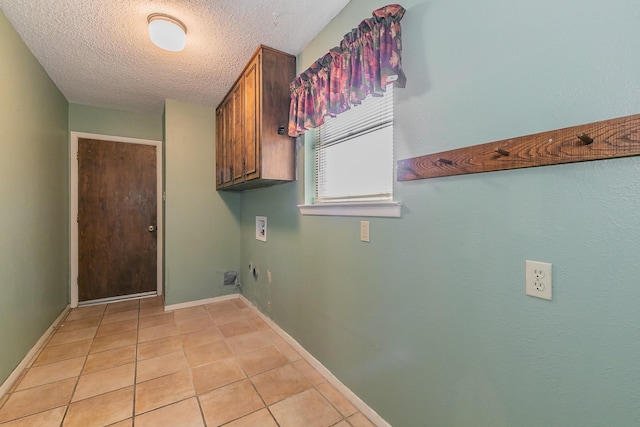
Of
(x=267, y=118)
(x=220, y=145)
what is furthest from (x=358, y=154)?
(x=220, y=145)

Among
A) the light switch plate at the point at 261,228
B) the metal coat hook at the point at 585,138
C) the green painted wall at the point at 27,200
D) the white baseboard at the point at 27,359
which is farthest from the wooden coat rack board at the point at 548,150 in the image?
the white baseboard at the point at 27,359

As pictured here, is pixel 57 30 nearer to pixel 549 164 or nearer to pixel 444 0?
pixel 444 0

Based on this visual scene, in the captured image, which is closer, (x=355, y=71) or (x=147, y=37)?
(x=355, y=71)

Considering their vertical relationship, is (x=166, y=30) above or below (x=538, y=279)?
above

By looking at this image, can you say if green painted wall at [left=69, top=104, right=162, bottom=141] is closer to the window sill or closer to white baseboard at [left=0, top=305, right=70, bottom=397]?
white baseboard at [left=0, top=305, right=70, bottom=397]

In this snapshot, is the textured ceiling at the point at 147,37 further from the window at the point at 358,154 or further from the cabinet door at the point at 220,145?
the window at the point at 358,154

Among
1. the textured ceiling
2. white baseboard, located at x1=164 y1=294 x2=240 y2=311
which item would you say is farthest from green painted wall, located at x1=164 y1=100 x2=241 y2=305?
the textured ceiling

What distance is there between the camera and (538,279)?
88cm

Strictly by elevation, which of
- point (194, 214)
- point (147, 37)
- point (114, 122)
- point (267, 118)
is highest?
→ point (147, 37)

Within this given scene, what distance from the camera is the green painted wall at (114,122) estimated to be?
3234 millimetres

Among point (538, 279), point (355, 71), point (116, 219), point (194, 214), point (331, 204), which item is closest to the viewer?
point (538, 279)

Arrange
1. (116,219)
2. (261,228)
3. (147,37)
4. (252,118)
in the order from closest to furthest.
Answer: (147,37)
(252,118)
(261,228)
(116,219)

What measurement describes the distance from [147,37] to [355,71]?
1.62 m

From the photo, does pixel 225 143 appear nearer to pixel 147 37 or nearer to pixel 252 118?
pixel 252 118
